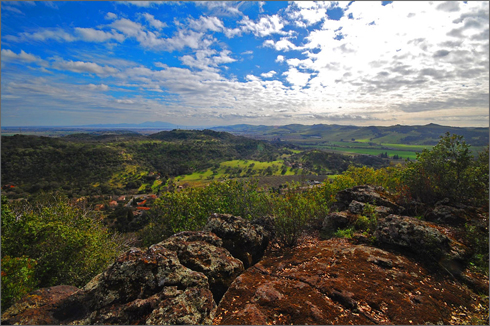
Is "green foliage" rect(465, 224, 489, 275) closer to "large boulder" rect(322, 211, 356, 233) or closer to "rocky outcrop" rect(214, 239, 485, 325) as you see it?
"rocky outcrop" rect(214, 239, 485, 325)

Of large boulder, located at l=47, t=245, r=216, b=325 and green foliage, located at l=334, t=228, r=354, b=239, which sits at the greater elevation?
large boulder, located at l=47, t=245, r=216, b=325

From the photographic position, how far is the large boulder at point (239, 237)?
1120cm

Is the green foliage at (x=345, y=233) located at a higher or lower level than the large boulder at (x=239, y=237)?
lower

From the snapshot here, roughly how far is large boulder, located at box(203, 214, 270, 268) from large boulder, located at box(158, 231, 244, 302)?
98 centimetres

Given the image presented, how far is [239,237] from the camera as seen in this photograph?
11.6m

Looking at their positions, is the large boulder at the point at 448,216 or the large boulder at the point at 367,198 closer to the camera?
the large boulder at the point at 448,216

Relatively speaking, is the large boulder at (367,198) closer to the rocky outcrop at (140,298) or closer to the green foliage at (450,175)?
the green foliage at (450,175)

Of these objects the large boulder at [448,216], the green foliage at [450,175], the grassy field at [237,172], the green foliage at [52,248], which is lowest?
the grassy field at [237,172]

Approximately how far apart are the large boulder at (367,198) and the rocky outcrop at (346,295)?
8.45m

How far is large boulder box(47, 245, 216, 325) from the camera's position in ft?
22.0

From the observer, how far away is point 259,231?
12.8 m

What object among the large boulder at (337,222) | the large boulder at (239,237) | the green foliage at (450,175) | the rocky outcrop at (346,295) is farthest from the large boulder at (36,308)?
the green foliage at (450,175)

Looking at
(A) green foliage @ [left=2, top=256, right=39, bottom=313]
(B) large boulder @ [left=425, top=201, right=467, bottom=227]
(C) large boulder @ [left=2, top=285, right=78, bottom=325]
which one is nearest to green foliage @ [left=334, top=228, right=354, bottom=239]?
(B) large boulder @ [left=425, top=201, right=467, bottom=227]

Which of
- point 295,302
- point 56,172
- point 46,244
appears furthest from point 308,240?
point 56,172
